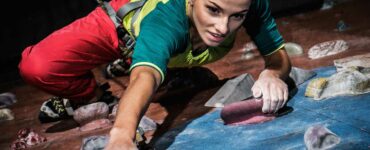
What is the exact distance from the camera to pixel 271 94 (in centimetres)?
202

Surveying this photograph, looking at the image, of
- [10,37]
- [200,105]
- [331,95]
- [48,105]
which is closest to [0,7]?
[10,37]

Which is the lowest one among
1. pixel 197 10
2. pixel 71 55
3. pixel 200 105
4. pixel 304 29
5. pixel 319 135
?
pixel 304 29

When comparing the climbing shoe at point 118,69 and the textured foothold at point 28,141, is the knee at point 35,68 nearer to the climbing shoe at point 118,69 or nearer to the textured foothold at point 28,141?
the textured foothold at point 28,141

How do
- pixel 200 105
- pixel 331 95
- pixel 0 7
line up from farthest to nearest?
pixel 0 7 < pixel 200 105 < pixel 331 95

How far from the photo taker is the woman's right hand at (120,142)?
4.94 ft

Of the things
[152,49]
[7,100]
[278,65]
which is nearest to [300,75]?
[278,65]

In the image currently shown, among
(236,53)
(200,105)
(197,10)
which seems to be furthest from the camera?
(236,53)

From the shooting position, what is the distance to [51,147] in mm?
2457

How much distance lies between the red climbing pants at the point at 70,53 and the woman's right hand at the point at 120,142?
4.38 feet

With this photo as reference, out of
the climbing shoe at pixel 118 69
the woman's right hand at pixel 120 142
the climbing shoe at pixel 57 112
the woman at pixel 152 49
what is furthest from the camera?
the climbing shoe at pixel 118 69

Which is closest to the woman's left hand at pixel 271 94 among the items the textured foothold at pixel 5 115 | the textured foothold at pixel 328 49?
the textured foothold at pixel 328 49

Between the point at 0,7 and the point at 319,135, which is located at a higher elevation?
the point at 0,7

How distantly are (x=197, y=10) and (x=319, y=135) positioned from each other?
2.78ft

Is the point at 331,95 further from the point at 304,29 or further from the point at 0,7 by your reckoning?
the point at 0,7
